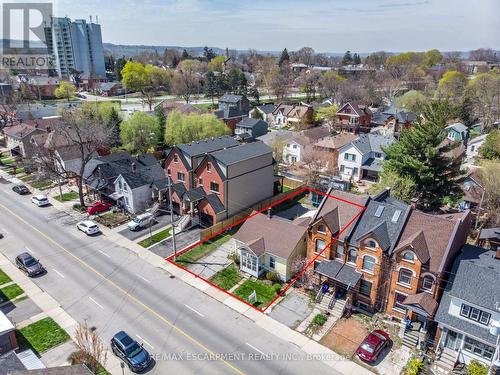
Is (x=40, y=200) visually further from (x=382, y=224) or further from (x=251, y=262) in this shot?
(x=382, y=224)

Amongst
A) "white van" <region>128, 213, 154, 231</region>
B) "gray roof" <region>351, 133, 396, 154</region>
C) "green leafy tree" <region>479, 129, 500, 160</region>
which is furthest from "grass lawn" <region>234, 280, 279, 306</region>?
"green leafy tree" <region>479, 129, 500, 160</region>

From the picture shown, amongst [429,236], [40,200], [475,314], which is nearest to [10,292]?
[40,200]

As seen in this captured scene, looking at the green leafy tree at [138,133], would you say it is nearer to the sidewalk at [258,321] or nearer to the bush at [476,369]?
the sidewalk at [258,321]

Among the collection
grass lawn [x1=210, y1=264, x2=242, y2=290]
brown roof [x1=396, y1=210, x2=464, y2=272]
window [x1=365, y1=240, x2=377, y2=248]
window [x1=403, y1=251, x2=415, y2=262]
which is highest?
brown roof [x1=396, y1=210, x2=464, y2=272]

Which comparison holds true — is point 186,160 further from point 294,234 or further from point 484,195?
point 484,195

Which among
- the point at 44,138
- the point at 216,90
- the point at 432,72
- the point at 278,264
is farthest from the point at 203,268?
the point at 432,72

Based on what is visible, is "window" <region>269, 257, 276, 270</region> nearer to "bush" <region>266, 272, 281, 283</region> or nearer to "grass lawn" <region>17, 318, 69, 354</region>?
"bush" <region>266, 272, 281, 283</region>
